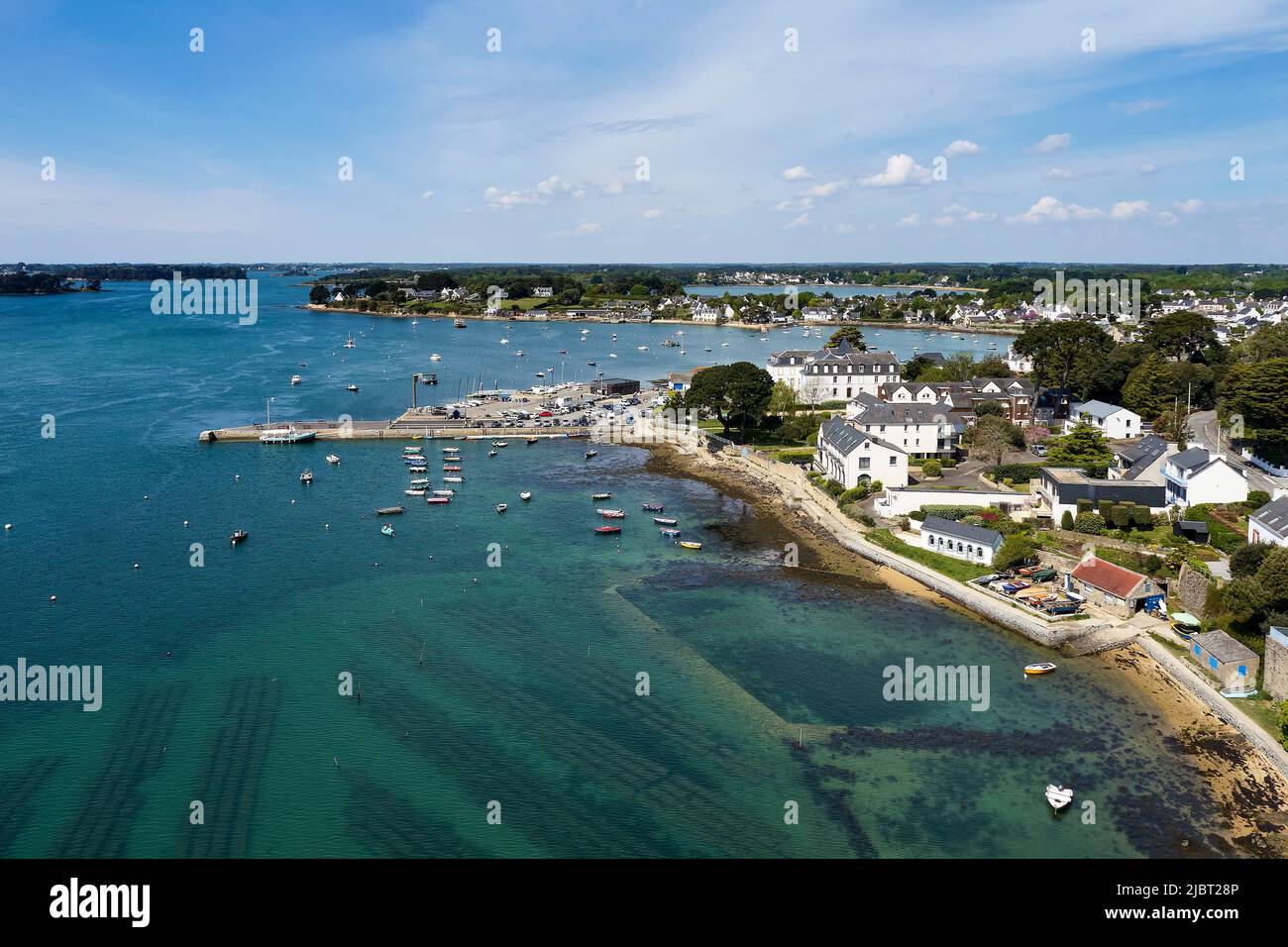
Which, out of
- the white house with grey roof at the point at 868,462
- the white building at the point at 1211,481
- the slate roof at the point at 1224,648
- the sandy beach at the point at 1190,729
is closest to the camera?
the sandy beach at the point at 1190,729

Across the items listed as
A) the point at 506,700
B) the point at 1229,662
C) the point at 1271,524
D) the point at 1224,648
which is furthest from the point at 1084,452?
the point at 506,700

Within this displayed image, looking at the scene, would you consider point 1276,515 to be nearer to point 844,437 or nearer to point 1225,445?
point 844,437

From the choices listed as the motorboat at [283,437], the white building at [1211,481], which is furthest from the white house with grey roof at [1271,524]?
the motorboat at [283,437]

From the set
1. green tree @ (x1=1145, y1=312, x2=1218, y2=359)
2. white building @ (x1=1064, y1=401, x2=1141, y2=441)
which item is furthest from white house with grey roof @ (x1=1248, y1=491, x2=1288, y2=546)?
green tree @ (x1=1145, y1=312, x2=1218, y2=359)

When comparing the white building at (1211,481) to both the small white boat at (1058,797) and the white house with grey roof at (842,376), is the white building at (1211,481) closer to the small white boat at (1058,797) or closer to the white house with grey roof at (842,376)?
the small white boat at (1058,797)

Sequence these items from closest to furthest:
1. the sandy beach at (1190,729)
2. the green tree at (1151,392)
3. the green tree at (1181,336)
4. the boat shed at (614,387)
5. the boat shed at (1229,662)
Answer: the sandy beach at (1190,729) < the boat shed at (1229,662) < the green tree at (1151,392) < the green tree at (1181,336) < the boat shed at (614,387)
